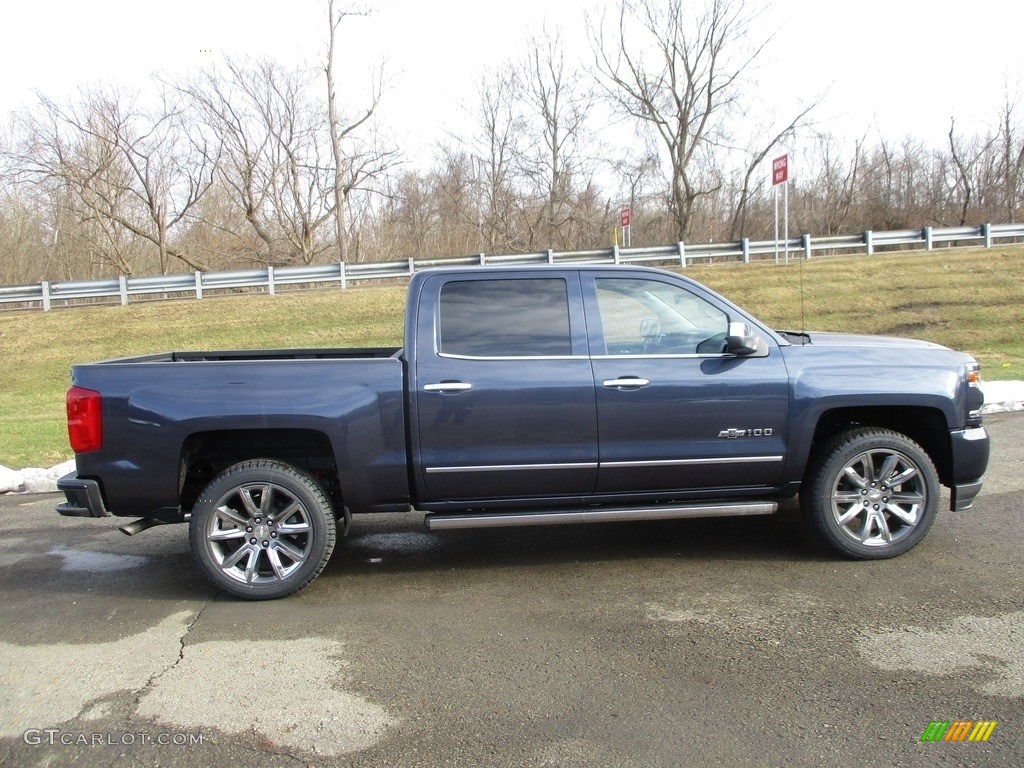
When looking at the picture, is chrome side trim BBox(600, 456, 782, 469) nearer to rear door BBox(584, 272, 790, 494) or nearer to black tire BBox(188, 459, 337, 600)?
rear door BBox(584, 272, 790, 494)

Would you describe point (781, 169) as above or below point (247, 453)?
above

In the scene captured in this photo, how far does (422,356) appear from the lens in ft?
14.5

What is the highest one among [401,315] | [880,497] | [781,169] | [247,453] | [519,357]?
[781,169]

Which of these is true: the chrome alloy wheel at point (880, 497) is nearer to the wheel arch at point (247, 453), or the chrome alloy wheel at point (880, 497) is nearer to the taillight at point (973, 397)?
the taillight at point (973, 397)

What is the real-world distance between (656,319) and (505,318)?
3.23 ft

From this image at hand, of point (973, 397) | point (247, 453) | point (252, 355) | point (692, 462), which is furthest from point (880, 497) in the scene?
point (252, 355)

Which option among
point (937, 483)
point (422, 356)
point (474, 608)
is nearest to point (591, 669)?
point (474, 608)

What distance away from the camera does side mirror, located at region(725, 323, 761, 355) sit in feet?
14.4

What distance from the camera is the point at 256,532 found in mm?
4348

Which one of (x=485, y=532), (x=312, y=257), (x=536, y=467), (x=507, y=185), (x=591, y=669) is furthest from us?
(x=507, y=185)

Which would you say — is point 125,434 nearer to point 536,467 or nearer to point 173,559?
point 173,559

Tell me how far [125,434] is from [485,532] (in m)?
2.56

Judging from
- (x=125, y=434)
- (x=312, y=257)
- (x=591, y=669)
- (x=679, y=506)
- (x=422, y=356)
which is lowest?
(x=591, y=669)

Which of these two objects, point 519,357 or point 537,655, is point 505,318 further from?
point 537,655
